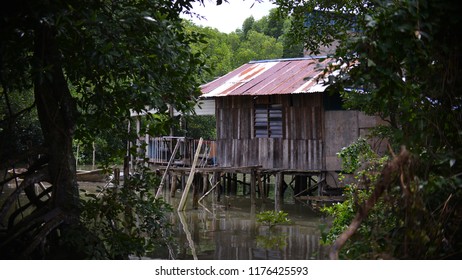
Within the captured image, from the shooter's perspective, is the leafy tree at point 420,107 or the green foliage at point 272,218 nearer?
the leafy tree at point 420,107

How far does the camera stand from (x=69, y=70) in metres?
6.38

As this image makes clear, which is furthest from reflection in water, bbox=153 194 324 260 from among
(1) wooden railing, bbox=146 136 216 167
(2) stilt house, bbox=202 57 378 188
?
(1) wooden railing, bbox=146 136 216 167

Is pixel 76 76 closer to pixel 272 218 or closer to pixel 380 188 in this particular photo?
pixel 380 188

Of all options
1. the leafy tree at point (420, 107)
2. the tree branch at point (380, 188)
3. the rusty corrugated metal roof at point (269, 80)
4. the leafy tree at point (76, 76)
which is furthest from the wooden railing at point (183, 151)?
the tree branch at point (380, 188)

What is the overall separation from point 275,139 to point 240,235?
6.08 metres

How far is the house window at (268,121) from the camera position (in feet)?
61.5

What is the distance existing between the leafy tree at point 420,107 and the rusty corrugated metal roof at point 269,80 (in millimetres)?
12086

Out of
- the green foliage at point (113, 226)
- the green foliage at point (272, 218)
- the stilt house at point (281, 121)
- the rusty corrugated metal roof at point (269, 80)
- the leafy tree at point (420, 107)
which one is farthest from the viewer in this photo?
the stilt house at point (281, 121)

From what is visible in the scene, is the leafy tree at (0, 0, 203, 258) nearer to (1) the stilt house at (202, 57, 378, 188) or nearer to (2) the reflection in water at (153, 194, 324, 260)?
(2) the reflection in water at (153, 194, 324, 260)

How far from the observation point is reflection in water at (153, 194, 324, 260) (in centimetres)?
1101

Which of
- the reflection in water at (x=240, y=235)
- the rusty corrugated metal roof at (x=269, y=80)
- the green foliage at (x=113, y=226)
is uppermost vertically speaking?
the rusty corrugated metal roof at (x=269, y=80)

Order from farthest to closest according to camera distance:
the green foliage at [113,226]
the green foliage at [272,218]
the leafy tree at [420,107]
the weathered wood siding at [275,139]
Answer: the weathered wood siding at [275,139] < the green foliage at [272,218] < the green foliage at [113,226] < the leafy tree at [420,107]

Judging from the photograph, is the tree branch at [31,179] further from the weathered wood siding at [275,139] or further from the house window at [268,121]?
the house window at [268,121]

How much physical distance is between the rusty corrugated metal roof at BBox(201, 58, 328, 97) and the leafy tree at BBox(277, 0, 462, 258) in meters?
12.1
